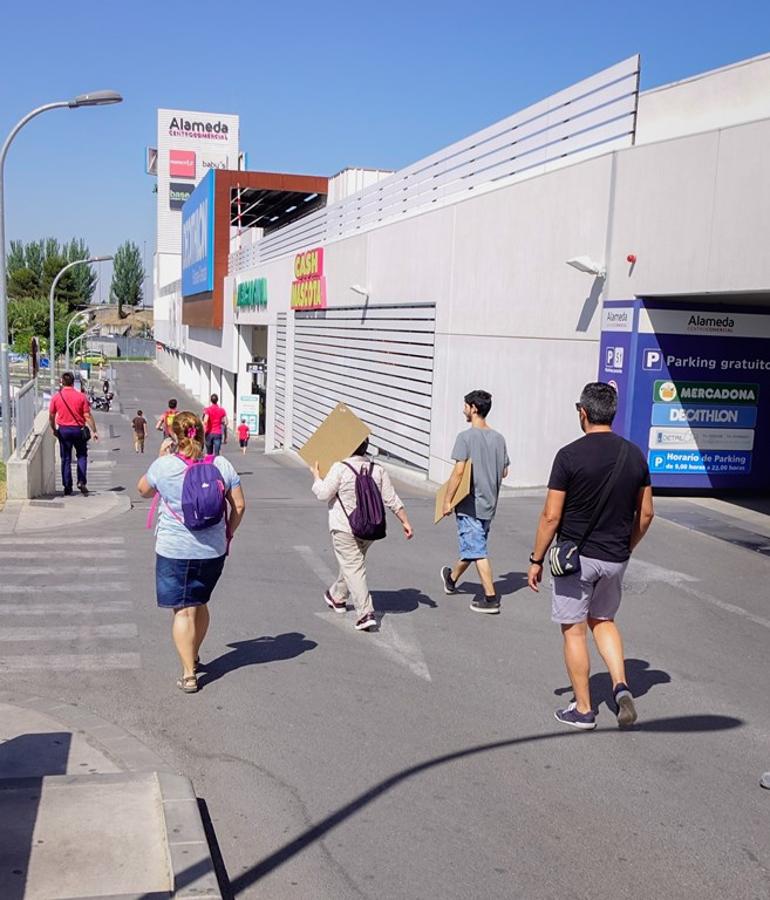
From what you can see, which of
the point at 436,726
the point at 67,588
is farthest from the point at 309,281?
the point at 436,726

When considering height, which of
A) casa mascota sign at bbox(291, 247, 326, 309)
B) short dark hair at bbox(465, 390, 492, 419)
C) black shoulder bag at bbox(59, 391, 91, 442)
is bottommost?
black shoulder bag at bbox(59, 391, 91, 442)

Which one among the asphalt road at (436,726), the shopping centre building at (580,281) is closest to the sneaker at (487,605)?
the asphalt road at (436,726)

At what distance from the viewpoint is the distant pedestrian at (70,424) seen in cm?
1329

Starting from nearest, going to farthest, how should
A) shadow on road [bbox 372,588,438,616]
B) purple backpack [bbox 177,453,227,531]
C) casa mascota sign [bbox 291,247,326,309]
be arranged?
1. purple backpack [bbox 177,453,227,531]
2. shadow on road [bbox 372,588,438,616]
3. casa mascota sign [bbox 291,247,326,309]

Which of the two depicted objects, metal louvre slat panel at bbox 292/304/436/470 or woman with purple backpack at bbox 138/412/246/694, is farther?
metal louvre slat panel at bbox 292/304/436/470

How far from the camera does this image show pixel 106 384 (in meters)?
56.4

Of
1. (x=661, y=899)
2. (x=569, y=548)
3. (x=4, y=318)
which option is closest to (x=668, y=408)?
(x=569, y=548)

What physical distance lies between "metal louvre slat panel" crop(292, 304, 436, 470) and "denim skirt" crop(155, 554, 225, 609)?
1201cm

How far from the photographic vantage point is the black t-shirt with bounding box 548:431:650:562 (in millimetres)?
5066

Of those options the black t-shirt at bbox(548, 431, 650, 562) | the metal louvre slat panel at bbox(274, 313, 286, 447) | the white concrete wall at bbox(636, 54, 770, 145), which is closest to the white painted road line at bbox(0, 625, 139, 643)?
the black t-shirt at bbox(548, 431, 650, 562)

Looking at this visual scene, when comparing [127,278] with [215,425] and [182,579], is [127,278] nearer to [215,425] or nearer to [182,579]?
[215,425]

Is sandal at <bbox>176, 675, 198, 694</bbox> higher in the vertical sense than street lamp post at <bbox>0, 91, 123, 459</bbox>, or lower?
lower

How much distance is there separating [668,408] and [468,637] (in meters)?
6.09

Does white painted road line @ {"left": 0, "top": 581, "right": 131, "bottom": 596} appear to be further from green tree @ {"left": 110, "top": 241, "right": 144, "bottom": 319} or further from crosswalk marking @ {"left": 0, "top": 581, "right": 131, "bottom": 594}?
green tree @ {"left": 110, "top": 241, "right": 144, "bottom": 319}
